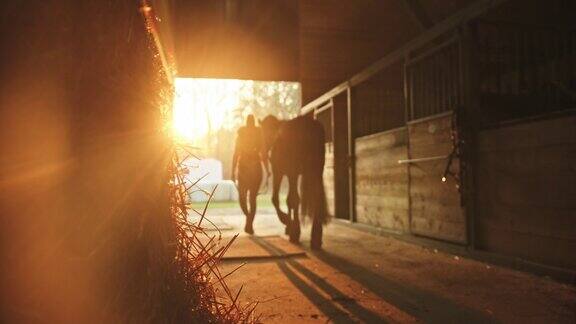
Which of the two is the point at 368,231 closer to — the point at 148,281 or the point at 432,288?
the point at 432,288

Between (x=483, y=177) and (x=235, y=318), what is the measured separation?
297 centimetres

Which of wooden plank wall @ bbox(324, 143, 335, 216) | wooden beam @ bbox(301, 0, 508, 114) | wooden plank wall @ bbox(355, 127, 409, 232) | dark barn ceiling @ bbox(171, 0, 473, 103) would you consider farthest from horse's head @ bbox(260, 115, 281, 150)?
dark barn ceiling @ bbox(171, 0, 473, 103)

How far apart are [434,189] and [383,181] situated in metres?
1.31

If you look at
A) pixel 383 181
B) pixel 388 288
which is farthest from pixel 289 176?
pixel 388 288

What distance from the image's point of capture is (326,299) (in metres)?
2.69

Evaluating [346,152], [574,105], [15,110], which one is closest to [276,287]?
[15,110]

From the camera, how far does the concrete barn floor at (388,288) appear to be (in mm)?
2344

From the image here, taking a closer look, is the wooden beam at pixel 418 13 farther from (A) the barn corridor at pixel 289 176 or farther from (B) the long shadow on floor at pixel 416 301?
(B) the long shadow on floor at pixel 416 301

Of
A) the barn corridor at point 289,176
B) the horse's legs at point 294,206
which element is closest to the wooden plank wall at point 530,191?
the barn corridor at point 289,176

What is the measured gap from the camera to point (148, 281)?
1463 millimetres

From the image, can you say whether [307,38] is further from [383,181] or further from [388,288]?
[388,288]

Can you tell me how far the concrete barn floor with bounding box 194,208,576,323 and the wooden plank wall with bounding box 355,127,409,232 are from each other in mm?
906

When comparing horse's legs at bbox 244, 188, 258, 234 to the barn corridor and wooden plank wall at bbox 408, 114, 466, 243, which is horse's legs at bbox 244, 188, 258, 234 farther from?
wooden plank wall at bbox 408, 114, 466, 243

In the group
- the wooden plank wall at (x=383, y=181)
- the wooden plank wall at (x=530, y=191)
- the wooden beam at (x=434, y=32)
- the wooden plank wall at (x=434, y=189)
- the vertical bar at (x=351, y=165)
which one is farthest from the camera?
the vertical bar at (x=351, y=165)
